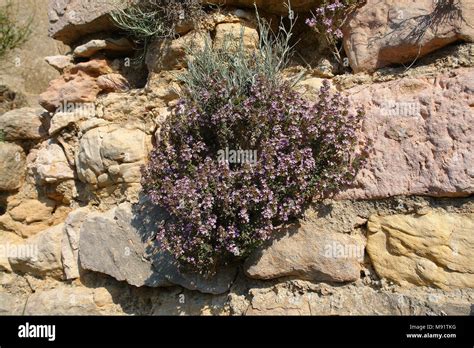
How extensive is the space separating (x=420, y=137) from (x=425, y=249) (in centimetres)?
74

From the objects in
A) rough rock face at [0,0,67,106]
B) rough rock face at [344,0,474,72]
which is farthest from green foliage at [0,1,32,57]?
rough rock face at [344,0,474,72]

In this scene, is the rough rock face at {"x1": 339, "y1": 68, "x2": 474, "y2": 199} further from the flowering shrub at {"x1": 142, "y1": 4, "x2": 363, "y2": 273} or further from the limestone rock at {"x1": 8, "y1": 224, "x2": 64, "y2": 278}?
the limestone rock at {"x1": 8, "y1": 224, "x2": 64, "y2": 278}

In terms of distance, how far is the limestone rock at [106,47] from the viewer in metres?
4.79

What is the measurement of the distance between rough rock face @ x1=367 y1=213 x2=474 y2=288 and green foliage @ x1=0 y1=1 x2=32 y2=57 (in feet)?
18.7

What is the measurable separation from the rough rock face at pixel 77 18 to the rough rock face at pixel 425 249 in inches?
124

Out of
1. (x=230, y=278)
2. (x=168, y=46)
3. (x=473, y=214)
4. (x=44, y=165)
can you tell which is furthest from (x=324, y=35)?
(x=44, y=165)

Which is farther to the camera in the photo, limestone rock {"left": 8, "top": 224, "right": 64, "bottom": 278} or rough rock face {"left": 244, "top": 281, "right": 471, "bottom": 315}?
limestone rock {"left": 8, "top": 224, "right": 64, "bottom": 278}

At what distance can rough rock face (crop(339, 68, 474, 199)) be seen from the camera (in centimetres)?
318

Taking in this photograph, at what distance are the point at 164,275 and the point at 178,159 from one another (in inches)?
35.6

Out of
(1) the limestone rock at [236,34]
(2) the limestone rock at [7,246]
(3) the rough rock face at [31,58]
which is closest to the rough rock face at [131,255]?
(2) the limestone rock at [7,246]

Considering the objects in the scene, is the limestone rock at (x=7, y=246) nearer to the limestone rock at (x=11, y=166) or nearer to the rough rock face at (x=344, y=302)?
the limestone rock at (x=11, y=166)

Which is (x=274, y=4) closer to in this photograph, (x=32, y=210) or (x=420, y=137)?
(x=420, y=137)

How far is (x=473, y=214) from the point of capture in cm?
314

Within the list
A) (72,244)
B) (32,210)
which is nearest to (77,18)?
(32,210)
